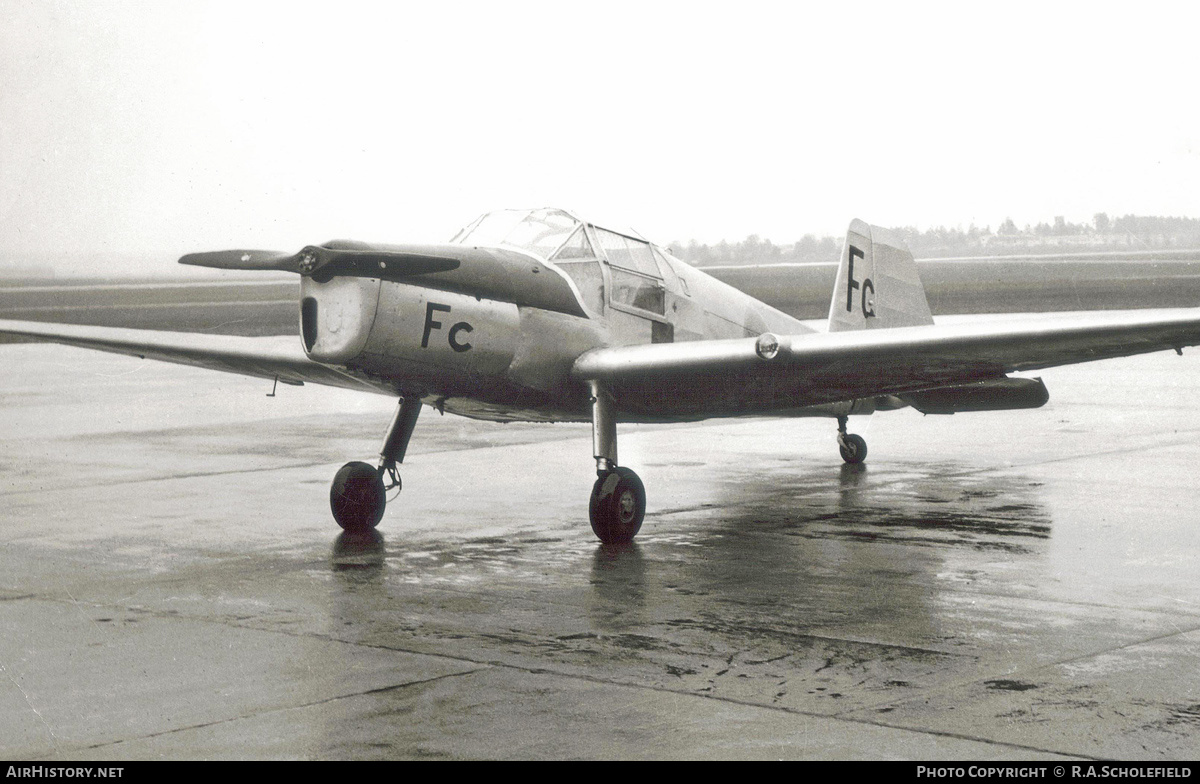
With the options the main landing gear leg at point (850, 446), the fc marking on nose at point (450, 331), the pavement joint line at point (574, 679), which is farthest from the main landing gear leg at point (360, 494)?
the main landing gear leg at point (850, 446)

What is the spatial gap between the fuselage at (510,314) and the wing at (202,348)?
4.07ft

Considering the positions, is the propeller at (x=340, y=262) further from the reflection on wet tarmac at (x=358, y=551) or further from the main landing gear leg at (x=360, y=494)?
the reflection on wet tarmac at (x=358, y=551)

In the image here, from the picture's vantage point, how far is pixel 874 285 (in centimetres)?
1164

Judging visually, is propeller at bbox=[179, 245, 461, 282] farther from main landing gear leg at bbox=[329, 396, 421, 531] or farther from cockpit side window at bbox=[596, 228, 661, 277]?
cockpit side window at bbox=[596, 228, 661, 277]

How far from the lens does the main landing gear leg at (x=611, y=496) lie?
8.09 m

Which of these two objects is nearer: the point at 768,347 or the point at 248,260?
the point at 248,260

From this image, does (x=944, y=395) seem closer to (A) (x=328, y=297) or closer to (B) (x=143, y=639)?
(A) (x=328, y=297)

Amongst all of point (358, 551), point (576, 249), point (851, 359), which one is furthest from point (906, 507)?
point (358, 551)

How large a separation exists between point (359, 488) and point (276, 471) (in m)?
3.04

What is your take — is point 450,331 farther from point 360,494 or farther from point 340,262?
point 360,494

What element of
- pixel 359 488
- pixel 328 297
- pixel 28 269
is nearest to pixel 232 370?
pixel 359 488

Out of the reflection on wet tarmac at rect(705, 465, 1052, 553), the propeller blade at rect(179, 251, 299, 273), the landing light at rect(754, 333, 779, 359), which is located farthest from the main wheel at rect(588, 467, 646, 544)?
the propeller blade at rect(179, 251, 299, 273)

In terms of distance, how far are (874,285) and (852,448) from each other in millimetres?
1359

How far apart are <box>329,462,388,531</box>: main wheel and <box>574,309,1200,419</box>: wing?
1457 millimetres
